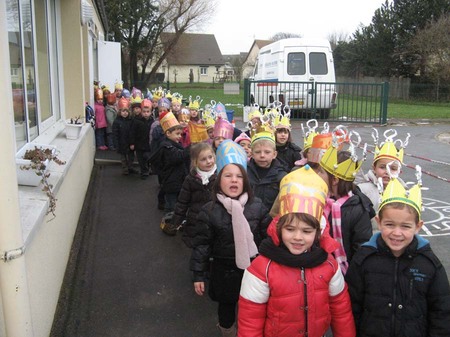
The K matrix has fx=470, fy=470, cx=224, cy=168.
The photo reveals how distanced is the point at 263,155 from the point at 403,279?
2.07 metres

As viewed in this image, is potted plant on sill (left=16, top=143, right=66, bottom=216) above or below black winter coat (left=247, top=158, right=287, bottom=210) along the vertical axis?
above

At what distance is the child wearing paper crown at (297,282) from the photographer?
242 cm

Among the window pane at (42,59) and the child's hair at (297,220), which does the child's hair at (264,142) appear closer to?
the child's hair at (297,220)

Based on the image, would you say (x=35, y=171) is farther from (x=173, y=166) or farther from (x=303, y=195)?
(x=173, y=166)

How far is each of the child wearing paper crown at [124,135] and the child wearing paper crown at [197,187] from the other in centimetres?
445

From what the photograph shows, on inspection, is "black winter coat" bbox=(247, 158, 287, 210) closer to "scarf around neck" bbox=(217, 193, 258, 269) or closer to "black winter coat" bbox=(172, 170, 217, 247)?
"black winter coat" bbox=(172, 170, 217, 247)

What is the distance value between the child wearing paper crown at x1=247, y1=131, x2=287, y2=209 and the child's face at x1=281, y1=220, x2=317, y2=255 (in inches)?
64.9

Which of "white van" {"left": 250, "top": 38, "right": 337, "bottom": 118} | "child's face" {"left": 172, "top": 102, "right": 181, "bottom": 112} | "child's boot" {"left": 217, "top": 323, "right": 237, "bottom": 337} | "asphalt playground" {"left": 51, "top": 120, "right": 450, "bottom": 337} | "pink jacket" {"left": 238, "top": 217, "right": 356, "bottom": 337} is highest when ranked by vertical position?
"white van" {"left": 250, "top": 38, "right": 337, "bottom": 118}

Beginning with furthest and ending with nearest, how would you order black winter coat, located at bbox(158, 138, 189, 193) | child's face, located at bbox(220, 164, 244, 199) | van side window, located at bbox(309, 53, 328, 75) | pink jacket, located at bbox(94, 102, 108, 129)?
van side window, located at bbox(309, 53, 328, 75) → pink jacket, located at bbox(94, 102, 108, 129) → black winter coat, located at bbox(158, 138, 189, 193) → child's face, located at bbox(220, 164, 244, 199)

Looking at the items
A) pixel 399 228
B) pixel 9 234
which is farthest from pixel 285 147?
pixel 9 234

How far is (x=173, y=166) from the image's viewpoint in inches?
235

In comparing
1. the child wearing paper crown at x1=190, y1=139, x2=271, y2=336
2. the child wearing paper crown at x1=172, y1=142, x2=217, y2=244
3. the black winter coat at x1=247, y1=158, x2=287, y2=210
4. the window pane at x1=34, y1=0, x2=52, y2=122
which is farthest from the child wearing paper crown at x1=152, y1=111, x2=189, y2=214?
the child wearing paper crown at x1=190, y1=139, x2=271, y2=336

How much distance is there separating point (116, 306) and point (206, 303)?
0.77 m

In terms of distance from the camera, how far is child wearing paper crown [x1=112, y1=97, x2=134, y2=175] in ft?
28.7
